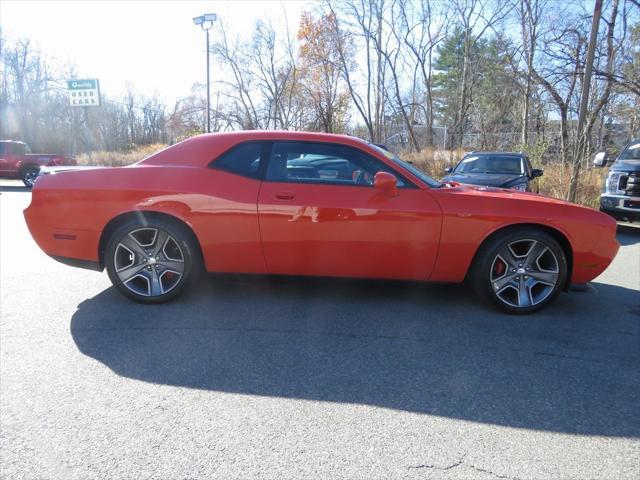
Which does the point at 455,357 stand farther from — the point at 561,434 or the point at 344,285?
the point at 344,285

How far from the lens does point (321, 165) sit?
146 inches

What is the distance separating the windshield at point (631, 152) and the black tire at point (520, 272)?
23.2 feet

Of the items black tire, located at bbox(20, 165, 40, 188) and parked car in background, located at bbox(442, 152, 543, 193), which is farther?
black tire, located at bbox(20, 165, 40, 188)

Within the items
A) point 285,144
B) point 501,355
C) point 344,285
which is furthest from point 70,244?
point 501,355

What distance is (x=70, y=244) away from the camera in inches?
147

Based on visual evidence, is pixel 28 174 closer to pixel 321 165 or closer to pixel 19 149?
pixel 19 149

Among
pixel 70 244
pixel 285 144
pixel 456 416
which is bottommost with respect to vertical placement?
pixel 456 416

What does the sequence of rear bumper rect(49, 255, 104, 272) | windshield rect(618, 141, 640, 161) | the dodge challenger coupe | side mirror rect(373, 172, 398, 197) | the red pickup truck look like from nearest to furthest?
side mirror rect(373, 172, 398, 197)
the dodge challenger coupe
rear bumper rect(49, 255, 104, 272)
windshield rect(618, 141, 640, 161)
the red pickup truck

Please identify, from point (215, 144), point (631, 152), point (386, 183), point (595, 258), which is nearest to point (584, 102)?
point (631, 152)

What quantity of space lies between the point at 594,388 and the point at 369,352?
137cm

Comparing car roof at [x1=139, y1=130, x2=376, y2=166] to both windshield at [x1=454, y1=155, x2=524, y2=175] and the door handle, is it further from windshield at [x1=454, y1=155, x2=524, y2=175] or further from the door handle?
windshield at [x1=454, y1=155, x2=524, y2=175]

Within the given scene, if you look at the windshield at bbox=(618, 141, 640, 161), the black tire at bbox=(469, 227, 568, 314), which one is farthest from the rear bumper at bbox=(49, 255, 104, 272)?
the windshield at bbox=(618, 141, 640, 161)

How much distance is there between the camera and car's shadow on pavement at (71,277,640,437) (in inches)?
94.3

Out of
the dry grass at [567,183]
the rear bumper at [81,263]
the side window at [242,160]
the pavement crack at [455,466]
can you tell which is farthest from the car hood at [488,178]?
the pavement crack at [455,466]
